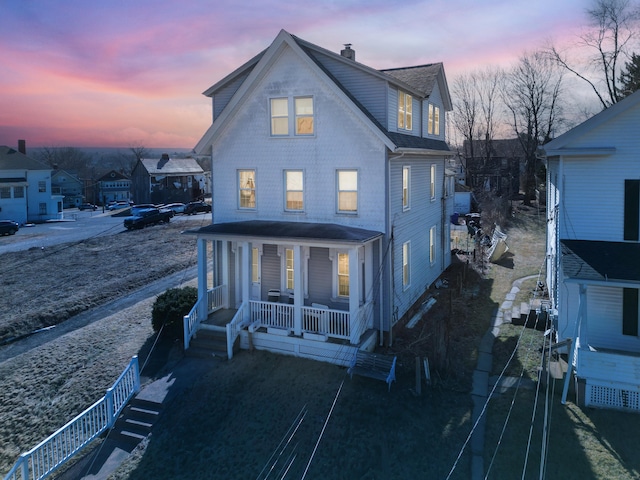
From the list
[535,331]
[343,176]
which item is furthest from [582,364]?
[343,176]

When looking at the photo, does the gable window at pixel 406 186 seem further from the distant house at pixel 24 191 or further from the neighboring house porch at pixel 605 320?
the distant house at pixel 24 191

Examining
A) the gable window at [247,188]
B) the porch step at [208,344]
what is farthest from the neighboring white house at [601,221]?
the porch step at [208,344]

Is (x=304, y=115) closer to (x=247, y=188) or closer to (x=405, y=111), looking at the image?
(x=247, y=188)

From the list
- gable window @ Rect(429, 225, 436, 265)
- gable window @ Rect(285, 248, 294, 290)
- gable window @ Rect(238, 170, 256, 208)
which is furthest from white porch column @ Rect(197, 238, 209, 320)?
gable window @ Rect(429, 225, 436, 265)


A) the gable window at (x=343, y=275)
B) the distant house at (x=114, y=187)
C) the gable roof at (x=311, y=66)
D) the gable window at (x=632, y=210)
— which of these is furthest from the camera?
the distant house at (x=114, y=187)

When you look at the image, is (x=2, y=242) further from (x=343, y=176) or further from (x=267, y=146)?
(x=343, y=176)

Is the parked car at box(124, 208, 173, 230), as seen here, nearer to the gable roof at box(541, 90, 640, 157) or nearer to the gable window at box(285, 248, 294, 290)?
the gable window at box(285, 248, 294, 290)
